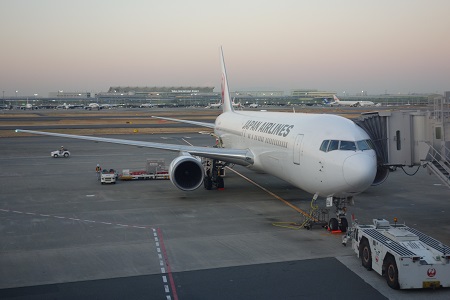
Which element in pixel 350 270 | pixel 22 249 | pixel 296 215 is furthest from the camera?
pixel 296 215

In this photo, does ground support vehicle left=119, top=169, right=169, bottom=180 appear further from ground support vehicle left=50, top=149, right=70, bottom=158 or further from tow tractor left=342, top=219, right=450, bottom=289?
tow tractor left=342, top=219, right=450, bottom=289

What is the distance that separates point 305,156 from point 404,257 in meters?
6.85

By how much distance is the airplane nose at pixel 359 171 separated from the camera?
15445 millimetres

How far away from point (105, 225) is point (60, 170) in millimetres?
15831

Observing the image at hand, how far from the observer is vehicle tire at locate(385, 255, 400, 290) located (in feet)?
38.7

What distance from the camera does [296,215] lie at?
19.8 m

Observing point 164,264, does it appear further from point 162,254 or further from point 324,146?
point 324,146

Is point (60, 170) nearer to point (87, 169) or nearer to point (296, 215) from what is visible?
point (87, 169)

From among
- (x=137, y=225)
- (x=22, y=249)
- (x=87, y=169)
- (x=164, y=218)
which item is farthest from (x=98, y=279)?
(x=87, y=169)

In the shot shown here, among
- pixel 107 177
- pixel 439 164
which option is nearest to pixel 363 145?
pixel 439 164

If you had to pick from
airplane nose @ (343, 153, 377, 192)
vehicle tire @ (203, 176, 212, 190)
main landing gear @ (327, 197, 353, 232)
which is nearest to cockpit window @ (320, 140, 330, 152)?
airplane nose @ (343, 153, 377, 192)

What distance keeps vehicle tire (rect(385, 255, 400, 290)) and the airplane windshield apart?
4880 millimetres

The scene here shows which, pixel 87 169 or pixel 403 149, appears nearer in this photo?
pixel 403 149

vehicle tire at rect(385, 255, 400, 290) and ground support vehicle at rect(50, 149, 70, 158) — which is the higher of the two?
ground support vehicle at rect(50, 149, 70, 158)
